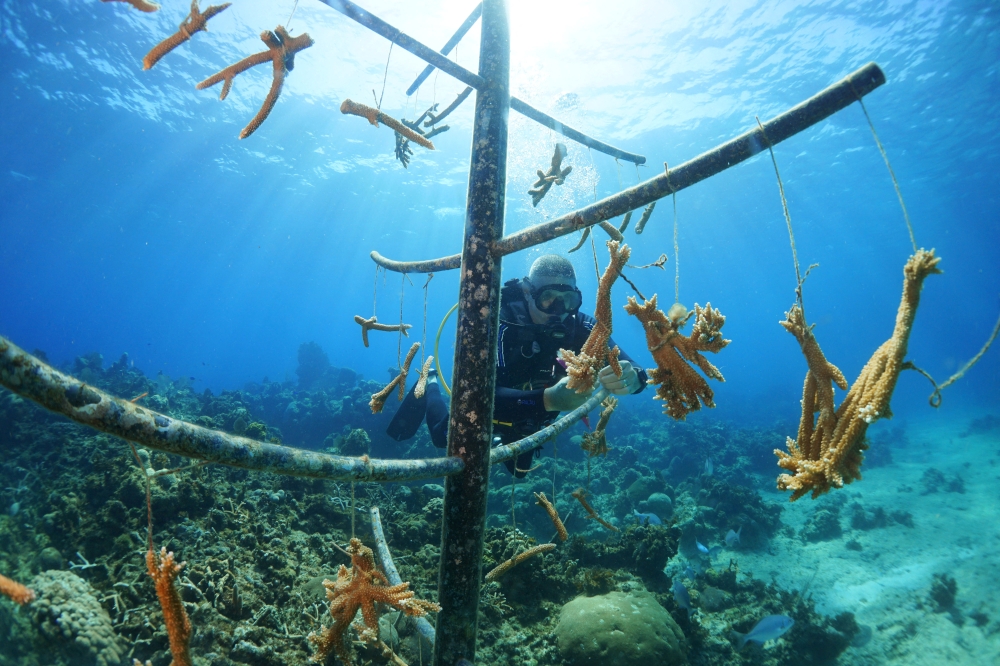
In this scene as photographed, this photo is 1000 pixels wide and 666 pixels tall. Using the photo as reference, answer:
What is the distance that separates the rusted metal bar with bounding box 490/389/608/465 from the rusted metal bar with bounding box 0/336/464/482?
0.86 m

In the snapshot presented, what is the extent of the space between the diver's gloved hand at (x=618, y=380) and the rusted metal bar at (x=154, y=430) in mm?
1614

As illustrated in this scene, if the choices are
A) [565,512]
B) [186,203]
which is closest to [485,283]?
[565,512]

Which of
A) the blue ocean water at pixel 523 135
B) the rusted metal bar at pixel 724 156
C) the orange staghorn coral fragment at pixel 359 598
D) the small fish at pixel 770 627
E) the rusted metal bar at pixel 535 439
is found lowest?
the small fish at pixel 770 627

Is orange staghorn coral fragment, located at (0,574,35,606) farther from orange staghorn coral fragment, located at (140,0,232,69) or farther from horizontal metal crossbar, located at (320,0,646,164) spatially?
orange staghorn coral fragment, located at (140,0,232,69)

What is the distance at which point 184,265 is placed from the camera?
73.2m

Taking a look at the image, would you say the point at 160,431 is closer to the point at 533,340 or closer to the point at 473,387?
the point at 473,387

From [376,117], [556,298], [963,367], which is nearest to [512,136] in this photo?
[556,298]

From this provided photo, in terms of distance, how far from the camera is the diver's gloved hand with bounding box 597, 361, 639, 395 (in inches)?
114

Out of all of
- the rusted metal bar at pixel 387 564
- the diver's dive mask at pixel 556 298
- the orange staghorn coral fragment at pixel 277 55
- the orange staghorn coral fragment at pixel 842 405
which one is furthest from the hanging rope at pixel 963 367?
the diver's dive mask at pixel 556 298

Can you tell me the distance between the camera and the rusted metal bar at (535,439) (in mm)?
2602

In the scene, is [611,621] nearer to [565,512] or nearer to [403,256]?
[565,512]

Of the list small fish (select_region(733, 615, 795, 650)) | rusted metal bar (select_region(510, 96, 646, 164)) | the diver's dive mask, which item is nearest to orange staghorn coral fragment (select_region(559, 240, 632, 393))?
rusted metal bar (select_region(510, 96, 646, 164))

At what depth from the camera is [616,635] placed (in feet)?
15.5

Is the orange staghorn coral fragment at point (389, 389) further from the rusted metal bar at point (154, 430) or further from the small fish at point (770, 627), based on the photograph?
the small fish at point (770, 627)
